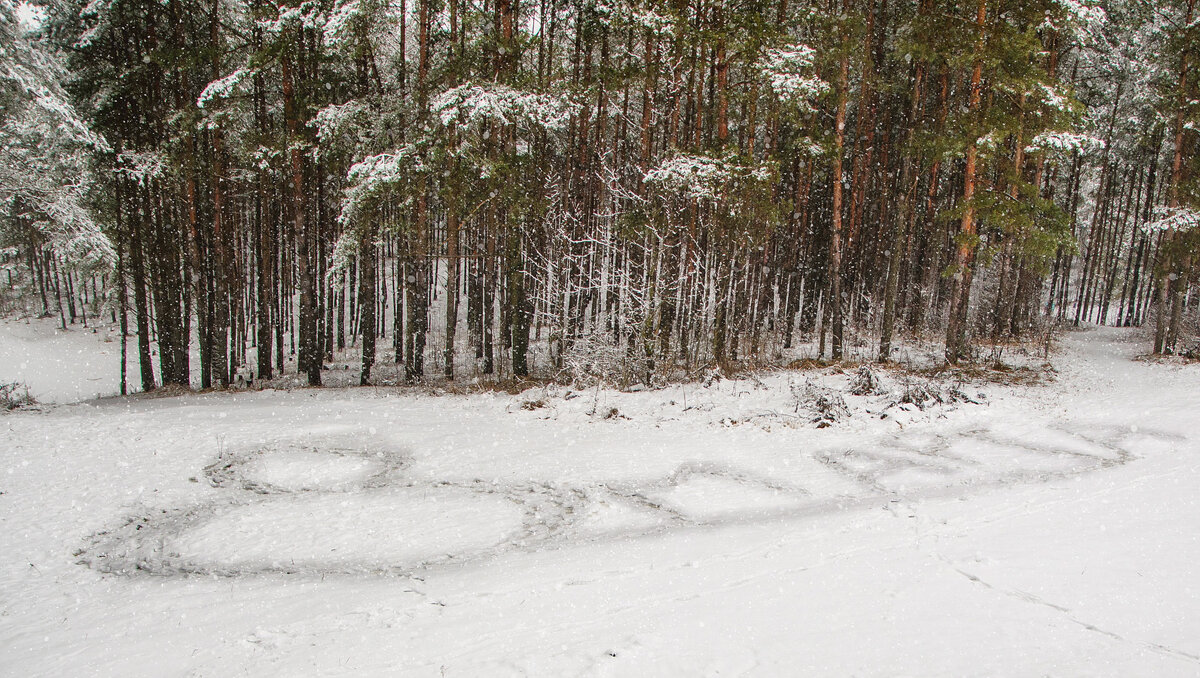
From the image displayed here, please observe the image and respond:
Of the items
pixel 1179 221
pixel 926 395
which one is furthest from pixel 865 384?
pixel 1179 221

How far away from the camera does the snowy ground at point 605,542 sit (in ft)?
13.6

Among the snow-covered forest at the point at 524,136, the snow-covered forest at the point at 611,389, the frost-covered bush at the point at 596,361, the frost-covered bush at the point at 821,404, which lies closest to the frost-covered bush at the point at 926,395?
the snow-covered forest at the point at 611,389

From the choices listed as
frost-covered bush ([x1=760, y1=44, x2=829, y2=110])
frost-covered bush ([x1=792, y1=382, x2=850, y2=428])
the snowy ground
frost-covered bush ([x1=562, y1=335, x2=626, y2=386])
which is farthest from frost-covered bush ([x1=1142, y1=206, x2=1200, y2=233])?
frost-covered bush ([x1=562, y1=335, x2=626, y2=386])

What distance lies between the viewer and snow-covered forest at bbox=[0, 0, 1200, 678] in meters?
4.54

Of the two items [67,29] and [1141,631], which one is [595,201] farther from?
[1141,631]

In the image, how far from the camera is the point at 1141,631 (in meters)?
4.23

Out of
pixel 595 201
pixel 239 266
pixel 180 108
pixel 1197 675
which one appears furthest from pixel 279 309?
pixel 1197 675

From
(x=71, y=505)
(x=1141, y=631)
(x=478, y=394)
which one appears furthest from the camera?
(x=478, y=394)

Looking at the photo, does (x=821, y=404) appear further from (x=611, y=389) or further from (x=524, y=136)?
(x=524, y=136)

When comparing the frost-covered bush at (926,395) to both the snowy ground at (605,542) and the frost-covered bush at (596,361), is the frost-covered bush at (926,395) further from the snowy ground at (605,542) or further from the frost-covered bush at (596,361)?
the frost-covered bush at (596,361)

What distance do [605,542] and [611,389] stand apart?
658 centimetres

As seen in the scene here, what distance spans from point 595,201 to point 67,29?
1516 centimetres

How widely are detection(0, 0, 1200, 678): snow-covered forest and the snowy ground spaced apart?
45 millimetres

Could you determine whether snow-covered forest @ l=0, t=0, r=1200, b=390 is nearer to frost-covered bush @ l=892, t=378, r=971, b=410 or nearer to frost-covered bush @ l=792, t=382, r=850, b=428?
frost-covered bush @ l=792, t=382, r=850, b=428
